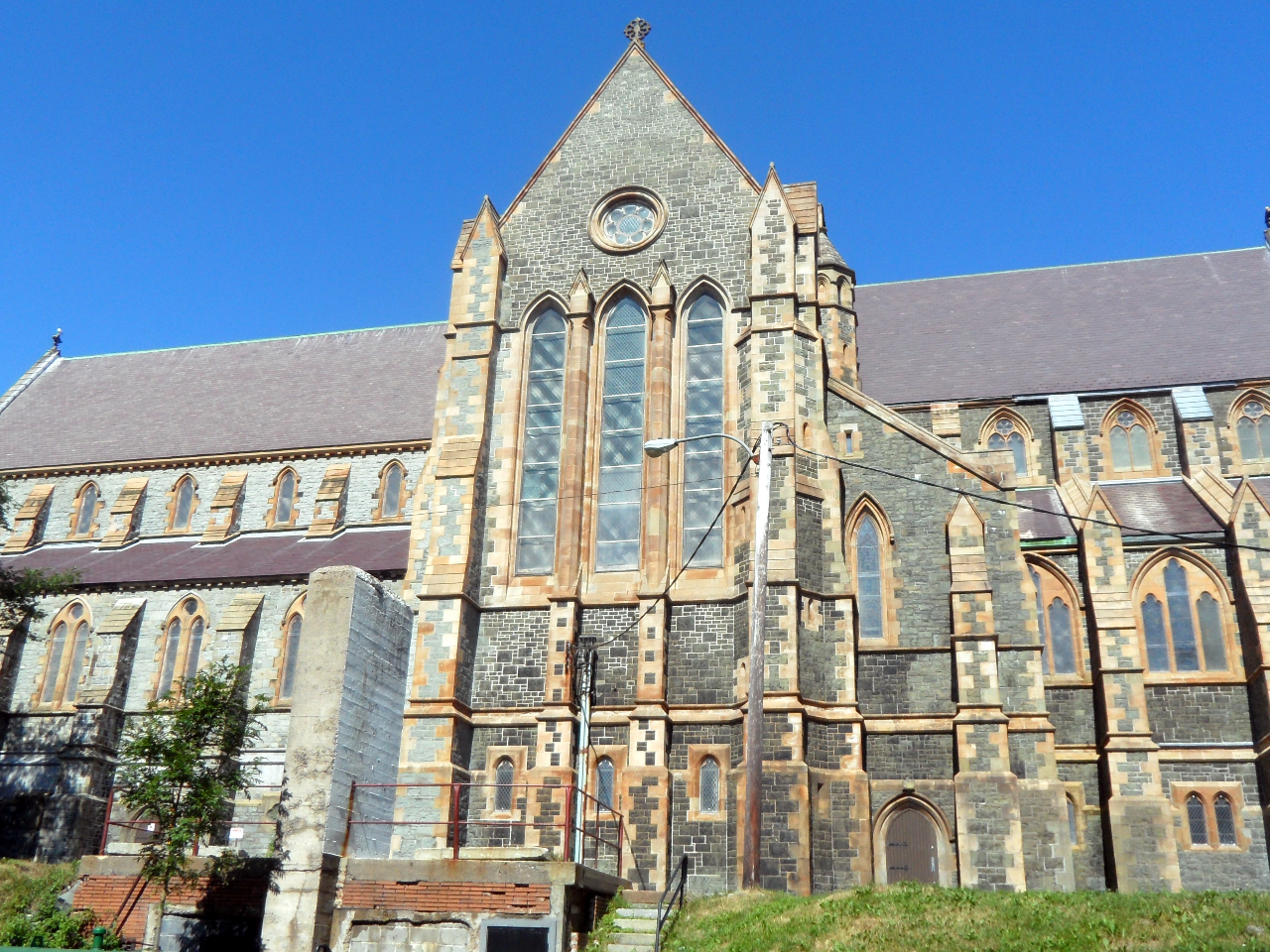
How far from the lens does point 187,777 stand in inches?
709

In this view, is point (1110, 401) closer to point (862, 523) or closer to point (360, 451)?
point (862, 523)

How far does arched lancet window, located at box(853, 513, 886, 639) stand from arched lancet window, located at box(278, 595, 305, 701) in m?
14.7

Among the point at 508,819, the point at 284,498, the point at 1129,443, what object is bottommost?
the point at 508,819

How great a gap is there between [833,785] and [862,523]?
5.35 metres

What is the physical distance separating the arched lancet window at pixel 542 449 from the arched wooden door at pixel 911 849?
26.3 ft

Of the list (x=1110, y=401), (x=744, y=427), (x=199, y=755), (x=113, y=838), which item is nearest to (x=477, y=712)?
(x=199, y=755)

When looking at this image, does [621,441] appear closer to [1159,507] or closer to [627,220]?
[627,220]

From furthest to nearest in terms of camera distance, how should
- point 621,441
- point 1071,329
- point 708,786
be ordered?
point 1071,329, point 621,441, point 708,786

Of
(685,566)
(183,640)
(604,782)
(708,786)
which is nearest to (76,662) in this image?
(183,640)

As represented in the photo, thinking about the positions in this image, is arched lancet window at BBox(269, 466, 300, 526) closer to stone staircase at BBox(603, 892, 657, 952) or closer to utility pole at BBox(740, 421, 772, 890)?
utility pole at BBox(740, 421, 772, 890)

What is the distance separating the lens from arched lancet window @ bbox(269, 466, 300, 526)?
36062mm

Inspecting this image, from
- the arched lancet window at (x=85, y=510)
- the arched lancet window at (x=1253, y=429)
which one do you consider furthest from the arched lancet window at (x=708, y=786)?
the arched lancet window at (x=85, y=510)

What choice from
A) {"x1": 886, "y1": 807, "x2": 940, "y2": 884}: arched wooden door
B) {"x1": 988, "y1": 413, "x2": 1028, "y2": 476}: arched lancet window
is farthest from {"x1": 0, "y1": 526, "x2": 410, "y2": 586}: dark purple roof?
{"x1": 988, "y1": 413, "x2": 1028, "y2": 476}: arched lancet window

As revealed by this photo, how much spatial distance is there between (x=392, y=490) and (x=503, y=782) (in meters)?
15.1
